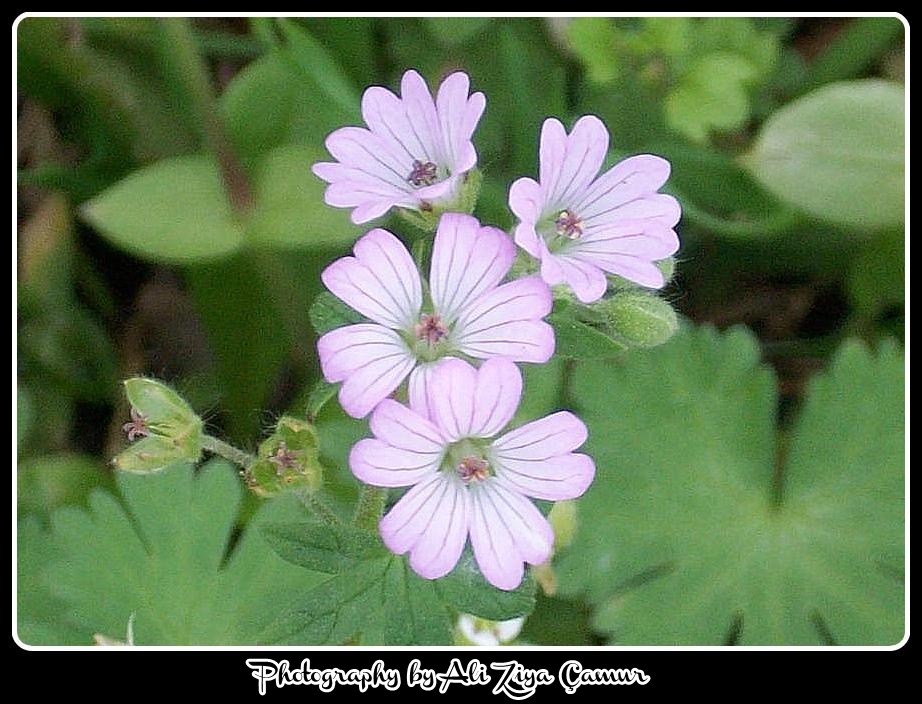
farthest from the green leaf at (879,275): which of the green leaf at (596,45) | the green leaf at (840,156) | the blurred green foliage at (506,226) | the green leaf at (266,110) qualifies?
the green leaf at (266,110)

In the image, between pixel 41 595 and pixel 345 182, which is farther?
pixel 41 595

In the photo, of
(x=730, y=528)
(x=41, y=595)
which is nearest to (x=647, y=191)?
(x=730, y=528)

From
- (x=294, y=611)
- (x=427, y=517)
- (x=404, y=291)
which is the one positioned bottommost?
(x=294, y=611)

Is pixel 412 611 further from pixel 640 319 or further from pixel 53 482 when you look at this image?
pixel 53 482

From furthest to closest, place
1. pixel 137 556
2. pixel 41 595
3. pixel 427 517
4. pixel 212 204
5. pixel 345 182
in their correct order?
pixel 212 204
pixel 41 595
pixel 137 556
pixel 345 182
pixel 427 517


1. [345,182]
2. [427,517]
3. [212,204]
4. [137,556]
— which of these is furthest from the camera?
[212,204]

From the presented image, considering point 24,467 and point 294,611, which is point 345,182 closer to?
point 294,611

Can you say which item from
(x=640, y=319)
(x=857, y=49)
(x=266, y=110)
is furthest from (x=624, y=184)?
(x=857, y=49)
